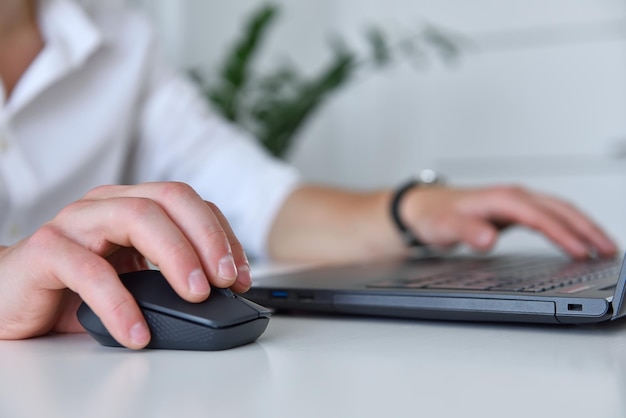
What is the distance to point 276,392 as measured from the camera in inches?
13.4

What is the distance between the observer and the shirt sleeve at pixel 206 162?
1.18 meters

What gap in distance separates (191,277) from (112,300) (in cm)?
4

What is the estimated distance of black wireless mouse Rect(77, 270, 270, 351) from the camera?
0.42m

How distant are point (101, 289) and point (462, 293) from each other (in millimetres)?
215

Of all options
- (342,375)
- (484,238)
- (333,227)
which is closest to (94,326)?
(342,375)

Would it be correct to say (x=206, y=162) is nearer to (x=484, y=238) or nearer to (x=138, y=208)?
(x=484, y=238)

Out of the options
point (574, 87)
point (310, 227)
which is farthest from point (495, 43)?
point (310, 227)

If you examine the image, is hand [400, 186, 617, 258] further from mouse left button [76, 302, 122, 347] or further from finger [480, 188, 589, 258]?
mouse left button [76, 302, 122, 347]

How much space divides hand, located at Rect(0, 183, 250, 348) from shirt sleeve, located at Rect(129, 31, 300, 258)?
0.70 metres

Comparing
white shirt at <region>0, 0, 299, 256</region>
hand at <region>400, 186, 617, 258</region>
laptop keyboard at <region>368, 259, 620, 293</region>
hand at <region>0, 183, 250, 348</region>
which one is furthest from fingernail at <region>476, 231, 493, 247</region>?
hand at <region>0, 183, 250, 348</region>

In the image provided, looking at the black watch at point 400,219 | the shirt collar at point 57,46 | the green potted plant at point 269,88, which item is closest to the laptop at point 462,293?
the black watch at point 400,219

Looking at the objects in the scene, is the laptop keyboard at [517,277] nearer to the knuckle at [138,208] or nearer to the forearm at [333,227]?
the knuckle at [138,208]

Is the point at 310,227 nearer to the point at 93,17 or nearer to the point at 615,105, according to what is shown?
the point at 93,17

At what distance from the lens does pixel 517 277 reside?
1.94 feet
